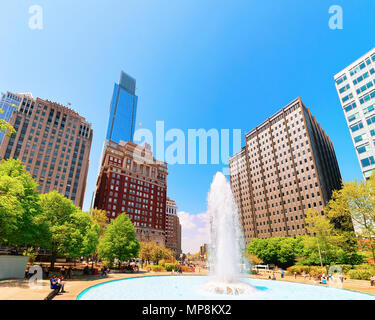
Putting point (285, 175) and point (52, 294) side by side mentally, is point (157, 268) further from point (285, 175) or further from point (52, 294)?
point (285, 175)

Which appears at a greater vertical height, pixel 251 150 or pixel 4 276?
pixel 251 150

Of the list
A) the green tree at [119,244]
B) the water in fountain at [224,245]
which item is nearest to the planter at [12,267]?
the green tree at [119,244]

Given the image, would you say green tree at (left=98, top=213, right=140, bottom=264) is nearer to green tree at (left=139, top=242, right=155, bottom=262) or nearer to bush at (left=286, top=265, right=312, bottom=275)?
green tree at (left=139, top=242, right=155, bottom=262)

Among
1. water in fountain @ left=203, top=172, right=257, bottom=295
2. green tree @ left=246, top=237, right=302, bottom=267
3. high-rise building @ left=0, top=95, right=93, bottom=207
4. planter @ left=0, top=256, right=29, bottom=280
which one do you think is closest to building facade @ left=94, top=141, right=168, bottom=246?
high-rise building @ left=0, top=95, right=93, bottom=207

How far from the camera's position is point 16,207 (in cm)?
1870

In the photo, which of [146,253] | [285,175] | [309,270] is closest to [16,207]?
[146,253]

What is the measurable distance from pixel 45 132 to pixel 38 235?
3245 inches

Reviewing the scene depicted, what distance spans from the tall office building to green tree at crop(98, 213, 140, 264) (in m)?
56.5

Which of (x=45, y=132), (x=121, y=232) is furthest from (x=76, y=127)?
(x=121, y=232)

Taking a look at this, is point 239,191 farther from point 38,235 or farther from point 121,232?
point 38,235

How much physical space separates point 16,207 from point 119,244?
19.2 meters

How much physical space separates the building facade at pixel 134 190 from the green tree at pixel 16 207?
68445 millimetres

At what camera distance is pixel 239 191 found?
352 ft

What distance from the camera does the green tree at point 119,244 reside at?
1358 inches
